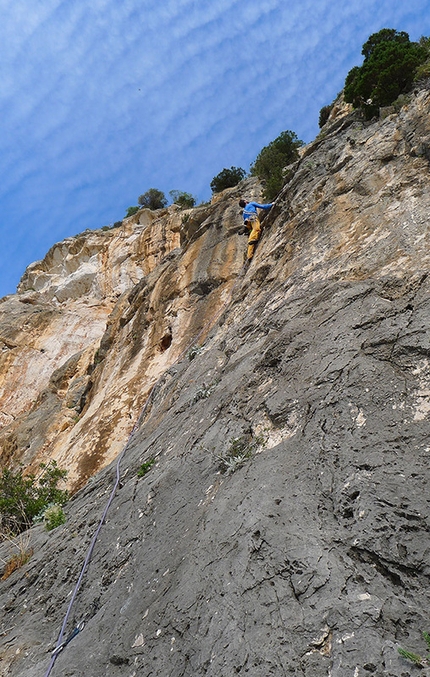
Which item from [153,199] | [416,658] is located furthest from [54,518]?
[153,199]

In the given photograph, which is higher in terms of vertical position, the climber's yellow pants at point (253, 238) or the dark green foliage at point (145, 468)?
the climber's yellow pants at point (253, 238)

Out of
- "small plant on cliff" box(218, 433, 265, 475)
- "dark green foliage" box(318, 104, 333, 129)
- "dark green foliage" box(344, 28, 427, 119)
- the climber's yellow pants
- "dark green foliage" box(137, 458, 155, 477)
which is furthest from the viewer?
"dark green foliage" box(318, 104, 333, 129)

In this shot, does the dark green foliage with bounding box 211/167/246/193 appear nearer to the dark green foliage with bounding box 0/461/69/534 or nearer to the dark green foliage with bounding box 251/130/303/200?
the dark green foliage with bounding box 251/130/303/200

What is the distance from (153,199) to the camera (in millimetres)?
50969

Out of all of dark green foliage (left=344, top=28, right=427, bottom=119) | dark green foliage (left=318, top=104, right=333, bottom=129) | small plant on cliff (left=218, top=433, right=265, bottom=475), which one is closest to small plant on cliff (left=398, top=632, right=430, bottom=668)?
small plant on cliff (left=218, top=433, right=265, bottom=475)

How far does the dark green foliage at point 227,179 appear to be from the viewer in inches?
1191

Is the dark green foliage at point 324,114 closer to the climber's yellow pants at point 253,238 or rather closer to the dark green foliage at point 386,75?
the dark green foliage at point 386,75

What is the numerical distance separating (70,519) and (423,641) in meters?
6.57

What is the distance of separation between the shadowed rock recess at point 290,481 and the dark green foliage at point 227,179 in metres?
18.8

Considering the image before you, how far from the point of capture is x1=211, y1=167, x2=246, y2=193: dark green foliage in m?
30.2

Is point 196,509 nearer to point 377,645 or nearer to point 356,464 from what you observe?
point 356,464

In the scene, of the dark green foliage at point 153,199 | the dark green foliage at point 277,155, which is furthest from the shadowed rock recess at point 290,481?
the dark green foliage at point 153,199

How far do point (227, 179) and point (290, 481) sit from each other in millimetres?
28570

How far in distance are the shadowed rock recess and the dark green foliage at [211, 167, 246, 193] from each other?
18.8 m
